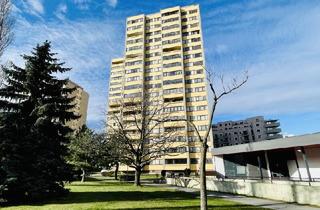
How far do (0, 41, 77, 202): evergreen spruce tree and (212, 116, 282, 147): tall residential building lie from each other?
337 feet

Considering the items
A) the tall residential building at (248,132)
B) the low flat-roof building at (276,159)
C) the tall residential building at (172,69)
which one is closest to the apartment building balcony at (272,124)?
the tall residential building at (248,132)

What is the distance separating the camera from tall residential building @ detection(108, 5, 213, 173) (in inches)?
2522

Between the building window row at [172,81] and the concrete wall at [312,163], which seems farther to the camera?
the building window row at [172,81]

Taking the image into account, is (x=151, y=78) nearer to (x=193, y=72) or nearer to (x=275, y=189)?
(x=193, y=72)

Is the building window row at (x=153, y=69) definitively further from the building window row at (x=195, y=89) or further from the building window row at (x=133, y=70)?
the building window row at (x=195, y=89)

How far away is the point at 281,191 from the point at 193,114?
5203cm

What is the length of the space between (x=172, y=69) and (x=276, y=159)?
49870mm

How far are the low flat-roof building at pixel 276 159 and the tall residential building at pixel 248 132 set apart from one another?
8438 centimetres

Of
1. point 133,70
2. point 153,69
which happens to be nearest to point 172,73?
point 153,69

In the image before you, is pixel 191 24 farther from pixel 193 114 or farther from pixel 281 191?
pixel 281 191

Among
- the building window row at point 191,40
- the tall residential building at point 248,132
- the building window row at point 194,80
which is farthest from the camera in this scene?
the tall residential building at point 248,132

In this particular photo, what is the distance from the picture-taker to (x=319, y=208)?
1163 centimetres

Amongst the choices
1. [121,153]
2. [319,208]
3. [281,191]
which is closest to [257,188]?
[281,191]

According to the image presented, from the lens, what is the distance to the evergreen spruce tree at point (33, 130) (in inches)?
585
